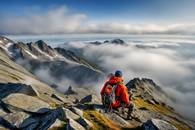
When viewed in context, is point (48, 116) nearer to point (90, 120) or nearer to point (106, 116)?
point (90, 120)

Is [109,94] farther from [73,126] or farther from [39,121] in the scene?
[39,121]

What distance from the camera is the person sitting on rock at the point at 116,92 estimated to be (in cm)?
4406

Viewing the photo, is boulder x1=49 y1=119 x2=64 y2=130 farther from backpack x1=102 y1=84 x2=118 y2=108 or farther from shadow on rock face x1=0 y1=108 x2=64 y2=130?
backpack x1=102 y1=84 x2=118 y2=108

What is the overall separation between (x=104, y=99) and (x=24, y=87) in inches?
1097

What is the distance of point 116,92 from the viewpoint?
44.5 metres

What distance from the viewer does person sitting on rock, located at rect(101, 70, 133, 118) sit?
44.1 metres

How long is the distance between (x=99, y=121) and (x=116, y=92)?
4777 mm

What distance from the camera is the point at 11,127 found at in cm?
4238

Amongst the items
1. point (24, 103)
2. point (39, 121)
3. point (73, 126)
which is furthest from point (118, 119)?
point (24, 103)

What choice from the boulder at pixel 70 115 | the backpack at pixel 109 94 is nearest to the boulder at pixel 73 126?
the boulder at pixel 70 115

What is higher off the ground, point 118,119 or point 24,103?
point 24,103

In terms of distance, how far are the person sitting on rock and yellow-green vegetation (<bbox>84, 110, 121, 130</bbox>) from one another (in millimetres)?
2503

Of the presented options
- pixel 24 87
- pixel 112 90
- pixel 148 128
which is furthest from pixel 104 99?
pixel 24 87

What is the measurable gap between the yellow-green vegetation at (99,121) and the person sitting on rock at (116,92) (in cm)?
250
